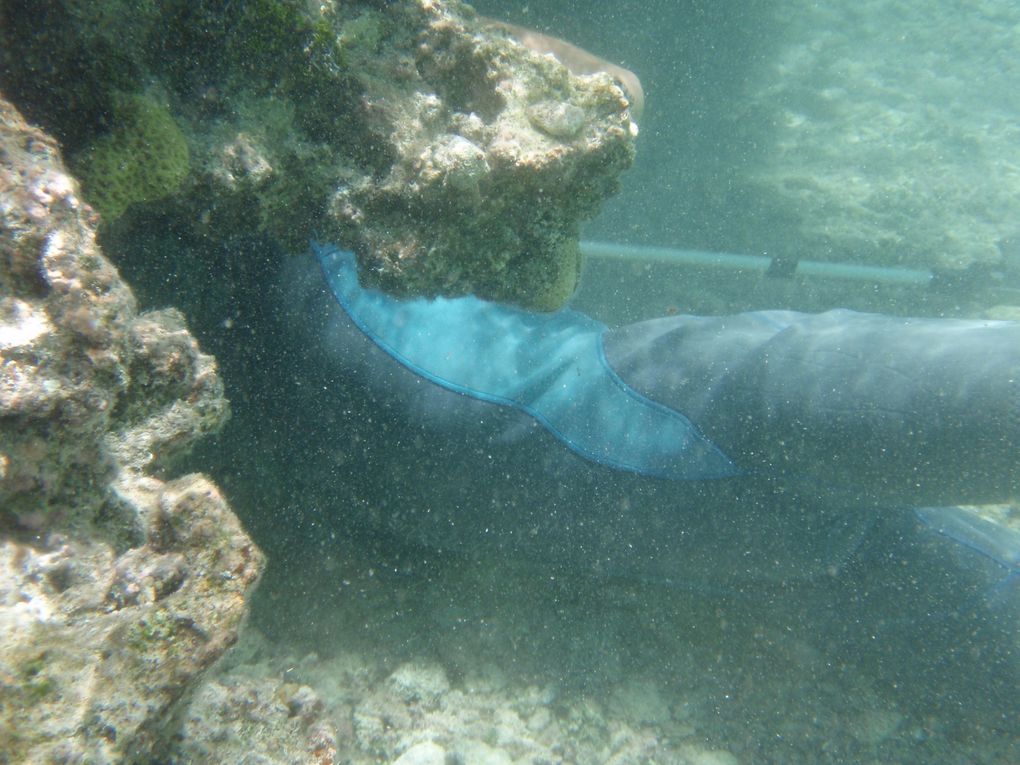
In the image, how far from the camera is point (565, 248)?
6.82 ft

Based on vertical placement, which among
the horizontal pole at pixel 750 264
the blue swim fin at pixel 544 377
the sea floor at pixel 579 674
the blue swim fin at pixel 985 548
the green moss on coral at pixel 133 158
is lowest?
the sea floor at pixel 579 674

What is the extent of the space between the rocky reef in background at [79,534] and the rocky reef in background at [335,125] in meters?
0.34

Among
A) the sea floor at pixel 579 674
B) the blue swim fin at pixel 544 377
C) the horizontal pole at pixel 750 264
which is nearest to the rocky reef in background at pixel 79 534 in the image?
the blue swim fin at pixel 544 377

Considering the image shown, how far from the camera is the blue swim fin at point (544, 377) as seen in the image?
7.03ft

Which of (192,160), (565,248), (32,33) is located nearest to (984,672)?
(565,248)

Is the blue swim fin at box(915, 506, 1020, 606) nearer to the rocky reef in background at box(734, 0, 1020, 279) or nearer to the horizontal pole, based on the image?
the horizontal pole

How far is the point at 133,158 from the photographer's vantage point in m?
1.42

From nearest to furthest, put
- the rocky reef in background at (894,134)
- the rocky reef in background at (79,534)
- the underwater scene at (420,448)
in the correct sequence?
the rocky reef in background at (79,534)
the underwater scene at (420,448)
the rocky reef in background at (894,134)

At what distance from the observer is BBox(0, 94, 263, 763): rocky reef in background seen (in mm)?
901

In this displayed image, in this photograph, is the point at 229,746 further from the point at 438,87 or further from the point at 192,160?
the point at 438,87

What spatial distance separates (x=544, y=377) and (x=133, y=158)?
4.77 feet

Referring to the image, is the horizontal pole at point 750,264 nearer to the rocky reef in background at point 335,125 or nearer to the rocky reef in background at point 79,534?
the rocky reef in background at point 335,125

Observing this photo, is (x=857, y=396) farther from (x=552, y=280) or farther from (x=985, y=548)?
(x=552, y=280)

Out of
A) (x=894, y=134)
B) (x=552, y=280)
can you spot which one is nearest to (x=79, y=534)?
(x=552, y=280)
